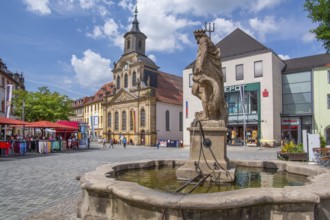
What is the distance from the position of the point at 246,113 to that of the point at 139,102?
23.7m

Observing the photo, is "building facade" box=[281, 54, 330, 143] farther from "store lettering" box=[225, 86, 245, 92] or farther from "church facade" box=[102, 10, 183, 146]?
"church facade" box=[102, 10, 183, 146]

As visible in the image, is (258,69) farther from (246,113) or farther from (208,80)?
(208,80)

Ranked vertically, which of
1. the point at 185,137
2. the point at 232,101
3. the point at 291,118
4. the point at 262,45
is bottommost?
the point at 185,137

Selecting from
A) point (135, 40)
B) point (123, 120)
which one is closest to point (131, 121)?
point (123, 120)

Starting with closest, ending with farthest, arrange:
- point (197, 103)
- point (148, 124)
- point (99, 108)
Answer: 1. point (197, 103)
2. point (148, 124)
3. point (99, 108)

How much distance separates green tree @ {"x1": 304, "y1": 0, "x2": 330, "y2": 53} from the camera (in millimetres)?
11367

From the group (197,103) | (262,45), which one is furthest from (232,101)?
(262,45)

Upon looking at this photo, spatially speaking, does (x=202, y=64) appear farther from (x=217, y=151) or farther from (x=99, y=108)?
(x=99, y=108)

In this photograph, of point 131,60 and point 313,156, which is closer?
point 313,156

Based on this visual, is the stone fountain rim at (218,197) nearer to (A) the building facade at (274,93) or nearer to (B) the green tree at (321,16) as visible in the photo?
(B) the green tree at (321,16)

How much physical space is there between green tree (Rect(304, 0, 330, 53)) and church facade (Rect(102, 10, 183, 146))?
40.9m

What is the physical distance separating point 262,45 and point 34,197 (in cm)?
3546

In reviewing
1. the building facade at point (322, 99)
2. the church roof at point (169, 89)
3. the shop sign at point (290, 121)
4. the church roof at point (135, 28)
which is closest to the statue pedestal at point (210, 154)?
the building facade at point (322, 99)

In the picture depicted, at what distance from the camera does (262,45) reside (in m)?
37.1
